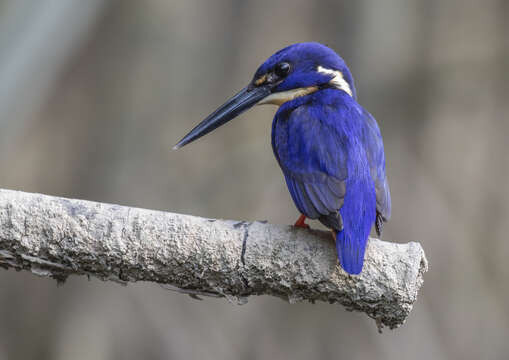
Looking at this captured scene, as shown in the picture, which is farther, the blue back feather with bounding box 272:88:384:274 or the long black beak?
the long black beak

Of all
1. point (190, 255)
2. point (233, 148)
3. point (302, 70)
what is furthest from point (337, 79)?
point (233, 148)

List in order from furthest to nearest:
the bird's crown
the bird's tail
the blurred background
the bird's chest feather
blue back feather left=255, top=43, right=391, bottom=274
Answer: the blurred background
the bird's crown
the bird's chest feather
blue back feather left=255, top=43, right=391, bottom=274
the bird's tail

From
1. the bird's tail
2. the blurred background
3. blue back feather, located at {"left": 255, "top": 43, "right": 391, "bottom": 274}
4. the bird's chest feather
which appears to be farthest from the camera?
the blurred background

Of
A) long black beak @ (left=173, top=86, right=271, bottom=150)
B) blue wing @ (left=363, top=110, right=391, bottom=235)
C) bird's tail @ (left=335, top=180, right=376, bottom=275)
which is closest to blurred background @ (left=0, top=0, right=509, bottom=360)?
long black beak @ (left=173, top=86, right=271, bottom=150)

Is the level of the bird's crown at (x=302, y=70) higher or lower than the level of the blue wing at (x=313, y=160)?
higher

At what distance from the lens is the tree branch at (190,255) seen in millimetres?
1690

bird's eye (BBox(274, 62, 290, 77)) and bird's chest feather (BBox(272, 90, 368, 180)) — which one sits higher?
bird's eye (BBox(274, 62, 290, 77))

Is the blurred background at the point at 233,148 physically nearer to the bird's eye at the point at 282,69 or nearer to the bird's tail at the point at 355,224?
the bird's eye at the point at 282,69

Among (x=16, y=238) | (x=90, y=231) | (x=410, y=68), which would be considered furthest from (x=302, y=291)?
(x=410, y=68)

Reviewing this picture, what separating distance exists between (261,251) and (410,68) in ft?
11.5

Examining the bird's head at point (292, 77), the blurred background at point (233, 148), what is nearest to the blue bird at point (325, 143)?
the bird's head at point (292, 77)

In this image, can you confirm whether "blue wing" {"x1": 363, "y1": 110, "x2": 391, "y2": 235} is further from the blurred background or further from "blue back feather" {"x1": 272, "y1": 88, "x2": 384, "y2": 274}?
the blurred background

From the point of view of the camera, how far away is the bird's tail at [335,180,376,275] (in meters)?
1.64

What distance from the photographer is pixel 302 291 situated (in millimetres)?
1729
